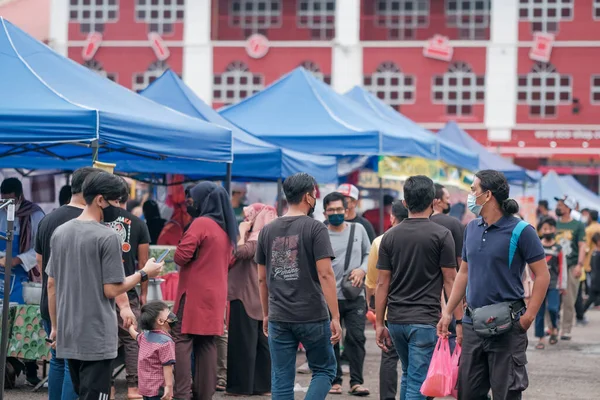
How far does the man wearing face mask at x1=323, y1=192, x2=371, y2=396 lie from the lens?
34.1ft

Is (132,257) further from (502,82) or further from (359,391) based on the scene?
(502,82)

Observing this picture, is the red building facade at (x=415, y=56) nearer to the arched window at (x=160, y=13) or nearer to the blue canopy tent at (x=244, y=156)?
the arched window at (x=160, y=13)

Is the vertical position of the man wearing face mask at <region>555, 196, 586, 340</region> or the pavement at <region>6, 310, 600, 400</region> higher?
the man wearing face mask at <region>555, 196, 586, 340</region>

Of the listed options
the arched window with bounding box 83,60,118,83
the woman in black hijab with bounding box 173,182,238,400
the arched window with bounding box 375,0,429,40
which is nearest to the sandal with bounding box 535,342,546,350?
the woman in black hijab with bounding box 173,182,238,400

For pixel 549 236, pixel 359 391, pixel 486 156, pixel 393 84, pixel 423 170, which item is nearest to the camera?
pixel 359 391

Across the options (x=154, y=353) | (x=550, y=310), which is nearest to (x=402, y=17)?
(x=550, y=310)

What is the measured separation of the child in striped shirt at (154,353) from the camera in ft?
28.6

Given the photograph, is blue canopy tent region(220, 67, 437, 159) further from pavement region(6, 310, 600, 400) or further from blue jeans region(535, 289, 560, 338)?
blue jeans region(535, 289, 560, 338)

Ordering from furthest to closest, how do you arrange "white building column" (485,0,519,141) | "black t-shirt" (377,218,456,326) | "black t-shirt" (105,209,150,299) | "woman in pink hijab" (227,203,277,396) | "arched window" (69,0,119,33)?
"arched window" (69,0,119,33) < "white building column" (485,0,519,141) < "woman in pink hijab" (227,203,277,396) < "black t-shirt" (105,209,150,299) < "black t-shirt" (377,218,456,326)

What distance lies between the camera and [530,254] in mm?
6949

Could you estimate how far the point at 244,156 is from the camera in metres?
13.1

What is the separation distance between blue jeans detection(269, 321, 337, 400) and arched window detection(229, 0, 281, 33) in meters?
40.4

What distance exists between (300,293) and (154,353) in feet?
5.47

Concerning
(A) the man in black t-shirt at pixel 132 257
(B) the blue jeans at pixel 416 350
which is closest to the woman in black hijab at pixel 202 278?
(A) the man in black t-shirt at pixel 132 257
